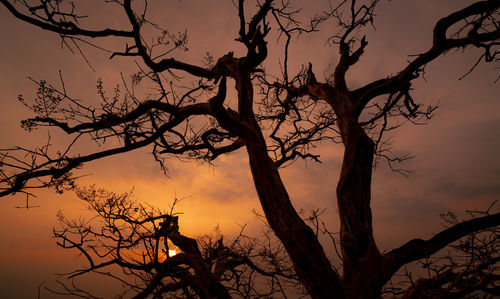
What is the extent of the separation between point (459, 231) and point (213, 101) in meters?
2.96

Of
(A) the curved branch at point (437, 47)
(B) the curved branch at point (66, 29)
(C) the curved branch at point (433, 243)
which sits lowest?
(C) the curved branch at point (433, 243)

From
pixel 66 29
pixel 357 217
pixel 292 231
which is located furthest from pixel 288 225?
pixel 66 29

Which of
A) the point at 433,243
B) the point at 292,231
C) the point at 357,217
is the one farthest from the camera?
the point at 357,217

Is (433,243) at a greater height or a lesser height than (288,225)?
lesser

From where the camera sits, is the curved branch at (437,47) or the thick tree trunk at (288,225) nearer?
the thick tree trunk at (288,225)

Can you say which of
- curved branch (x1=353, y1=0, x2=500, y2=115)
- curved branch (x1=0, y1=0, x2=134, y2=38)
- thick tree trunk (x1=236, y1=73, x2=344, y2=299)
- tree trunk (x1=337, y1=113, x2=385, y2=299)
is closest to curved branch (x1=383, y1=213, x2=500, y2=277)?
tree trunk (x1=337, y1=113, x2=385, y2=299)

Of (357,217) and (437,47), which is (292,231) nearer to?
(357,217)

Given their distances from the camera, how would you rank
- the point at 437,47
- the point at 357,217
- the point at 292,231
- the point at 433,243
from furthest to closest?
1. the point at 437,47
2. the point at 357,217
3. the point at 292,231
4. the point at 433,243

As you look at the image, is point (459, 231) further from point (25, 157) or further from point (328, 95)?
point (25, 157)

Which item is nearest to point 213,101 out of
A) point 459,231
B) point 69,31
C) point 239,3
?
point 239,3

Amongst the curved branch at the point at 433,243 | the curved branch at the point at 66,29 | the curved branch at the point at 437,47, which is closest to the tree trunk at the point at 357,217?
the curved branch at the point at 433,243

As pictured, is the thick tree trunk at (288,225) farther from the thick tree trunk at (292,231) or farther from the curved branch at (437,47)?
the curved branch at (437,47)

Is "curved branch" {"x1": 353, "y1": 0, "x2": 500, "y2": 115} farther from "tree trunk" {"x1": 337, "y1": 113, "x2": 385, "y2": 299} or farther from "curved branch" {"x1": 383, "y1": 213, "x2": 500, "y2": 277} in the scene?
"curved branch" {"x1": 383, "y1": 213, "x2": 500, "y2": 277}

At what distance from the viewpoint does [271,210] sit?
9.68ft
